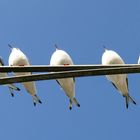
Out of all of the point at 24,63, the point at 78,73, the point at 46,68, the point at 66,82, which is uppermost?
the point at 24,63

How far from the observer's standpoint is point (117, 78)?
11.3m

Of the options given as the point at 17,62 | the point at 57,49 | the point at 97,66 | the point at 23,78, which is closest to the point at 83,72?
the point at 97,66

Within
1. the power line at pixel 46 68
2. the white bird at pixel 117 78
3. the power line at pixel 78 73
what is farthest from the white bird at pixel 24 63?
the power line at pixel 78 73

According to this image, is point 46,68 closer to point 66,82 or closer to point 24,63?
point 24,63


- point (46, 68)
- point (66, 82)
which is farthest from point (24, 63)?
point (46, 68)

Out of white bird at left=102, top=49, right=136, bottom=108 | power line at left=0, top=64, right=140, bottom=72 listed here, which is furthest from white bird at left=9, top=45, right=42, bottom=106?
power line at left=0, top=64, right=140, bottom=72

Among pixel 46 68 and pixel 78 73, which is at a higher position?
pixel 46 68

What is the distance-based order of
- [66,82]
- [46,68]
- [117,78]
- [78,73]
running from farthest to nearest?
[66,82]
[117,78]
[46,68]
[78,73]

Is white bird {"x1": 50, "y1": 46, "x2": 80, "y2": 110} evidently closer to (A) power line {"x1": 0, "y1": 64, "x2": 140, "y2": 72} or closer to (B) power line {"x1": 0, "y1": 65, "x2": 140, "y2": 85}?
(A) power line {"x1": 0, "y1": 64, "x2": 140, "y2": 72}

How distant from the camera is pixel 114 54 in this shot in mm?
11508

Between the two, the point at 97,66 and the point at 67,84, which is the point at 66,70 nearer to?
the point at 97,66

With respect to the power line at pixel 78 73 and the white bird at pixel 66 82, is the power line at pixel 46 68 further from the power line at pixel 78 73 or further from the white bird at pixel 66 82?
the white bird at pixel 66 82

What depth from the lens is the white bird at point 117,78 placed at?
11211 millimetres

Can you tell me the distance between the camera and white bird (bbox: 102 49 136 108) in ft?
36.8
